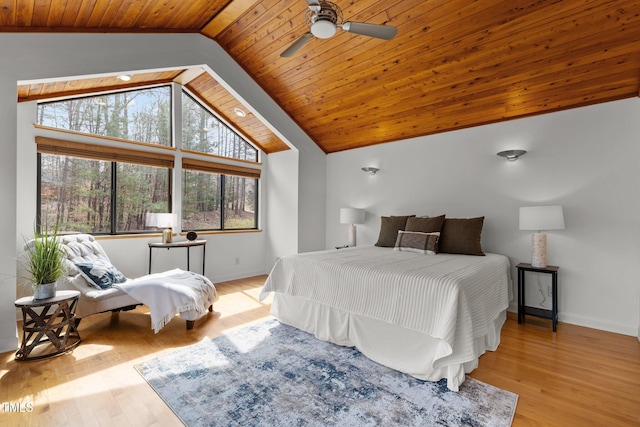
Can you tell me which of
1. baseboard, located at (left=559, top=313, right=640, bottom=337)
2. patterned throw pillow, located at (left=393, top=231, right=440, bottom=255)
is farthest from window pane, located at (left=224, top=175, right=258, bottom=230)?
baseboard, located at (left=559, top=313, right=640, bottom=337)

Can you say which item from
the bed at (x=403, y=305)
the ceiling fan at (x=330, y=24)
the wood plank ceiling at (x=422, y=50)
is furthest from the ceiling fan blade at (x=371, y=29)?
the bed at (x=403, y=305)

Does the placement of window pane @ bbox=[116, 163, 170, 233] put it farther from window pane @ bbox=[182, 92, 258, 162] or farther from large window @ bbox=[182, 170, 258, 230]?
window pane @ bbox=[182, 92, 258, 162]

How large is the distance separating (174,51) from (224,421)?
3.85 m

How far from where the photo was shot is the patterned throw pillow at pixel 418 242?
143 inches

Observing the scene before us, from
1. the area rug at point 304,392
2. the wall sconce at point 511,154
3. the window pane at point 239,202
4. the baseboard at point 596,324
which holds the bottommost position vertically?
the area rug at point 304,392

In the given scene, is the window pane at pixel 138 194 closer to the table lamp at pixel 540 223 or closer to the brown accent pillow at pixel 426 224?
the brown accent pillow at pixel 426 224

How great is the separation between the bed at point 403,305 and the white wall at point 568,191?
75 centimetres

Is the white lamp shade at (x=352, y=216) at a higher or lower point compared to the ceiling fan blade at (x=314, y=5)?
lower

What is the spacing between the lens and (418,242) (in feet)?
12.2

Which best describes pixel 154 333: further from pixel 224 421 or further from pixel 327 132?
pixel 327 132

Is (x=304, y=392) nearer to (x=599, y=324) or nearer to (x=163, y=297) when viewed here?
(x=163, y=297)

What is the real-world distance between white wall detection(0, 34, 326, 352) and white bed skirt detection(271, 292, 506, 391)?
2.20 metres

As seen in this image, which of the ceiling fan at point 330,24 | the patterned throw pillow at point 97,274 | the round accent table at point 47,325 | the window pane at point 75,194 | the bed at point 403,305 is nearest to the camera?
the bed at point 403,305

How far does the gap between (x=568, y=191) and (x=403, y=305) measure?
8.34 ft
